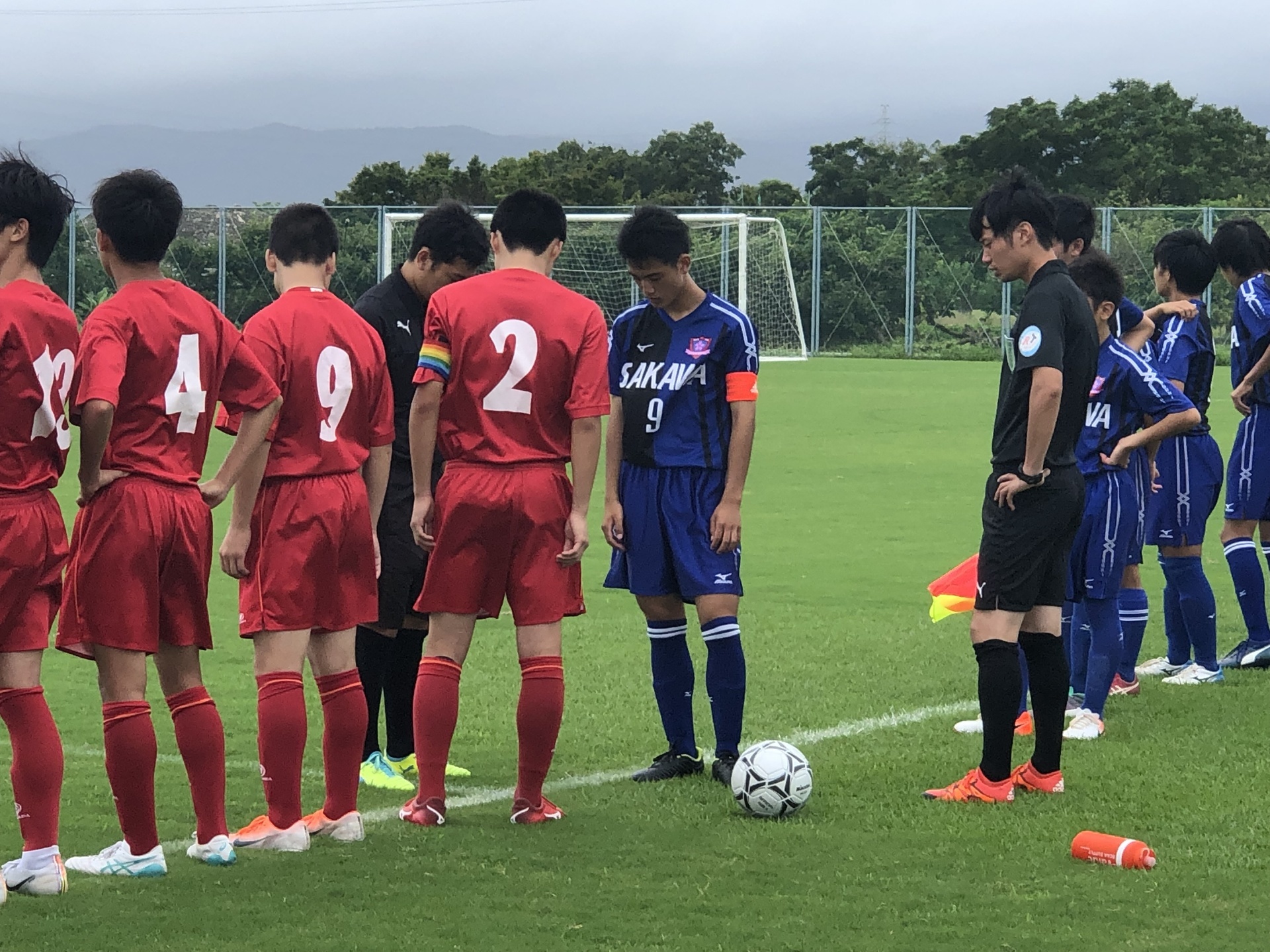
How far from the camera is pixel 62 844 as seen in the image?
17.6ft

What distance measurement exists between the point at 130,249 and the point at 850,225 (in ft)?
111

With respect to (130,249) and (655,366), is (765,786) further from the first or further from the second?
(130,249)

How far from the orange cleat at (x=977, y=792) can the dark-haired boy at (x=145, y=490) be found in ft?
8.36

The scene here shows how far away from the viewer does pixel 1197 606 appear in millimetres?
8023

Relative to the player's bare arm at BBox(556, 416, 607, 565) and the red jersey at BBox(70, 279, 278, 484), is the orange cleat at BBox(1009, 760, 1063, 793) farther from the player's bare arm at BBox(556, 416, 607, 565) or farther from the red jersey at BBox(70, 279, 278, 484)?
the red jersey at BBox(70, 279, 278, 484)

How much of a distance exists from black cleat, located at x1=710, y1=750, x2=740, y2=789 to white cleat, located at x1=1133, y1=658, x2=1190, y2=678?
2869 millimetres

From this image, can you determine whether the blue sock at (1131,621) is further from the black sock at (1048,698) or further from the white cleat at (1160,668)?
the black sock at (1048,698)

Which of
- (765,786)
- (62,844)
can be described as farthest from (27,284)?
(765,786)

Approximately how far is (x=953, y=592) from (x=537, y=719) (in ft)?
10.6

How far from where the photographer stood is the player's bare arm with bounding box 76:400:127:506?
452 centimetres

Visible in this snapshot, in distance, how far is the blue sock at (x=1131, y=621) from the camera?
7.59 metres

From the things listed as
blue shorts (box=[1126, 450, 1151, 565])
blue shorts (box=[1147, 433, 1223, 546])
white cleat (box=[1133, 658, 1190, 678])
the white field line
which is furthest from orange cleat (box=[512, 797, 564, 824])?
blue shorts (box=[1147, 433, 1223, 546])

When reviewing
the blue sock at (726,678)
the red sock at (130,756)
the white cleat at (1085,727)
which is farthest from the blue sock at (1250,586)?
the red sock at (130,756)

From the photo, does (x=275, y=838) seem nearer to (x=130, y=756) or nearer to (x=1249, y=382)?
(x=130, y=756)
